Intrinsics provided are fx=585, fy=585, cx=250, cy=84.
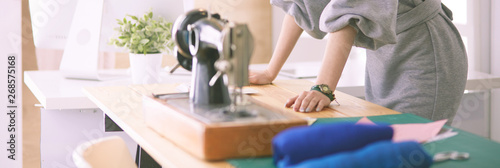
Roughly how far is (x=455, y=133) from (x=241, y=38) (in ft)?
1.47

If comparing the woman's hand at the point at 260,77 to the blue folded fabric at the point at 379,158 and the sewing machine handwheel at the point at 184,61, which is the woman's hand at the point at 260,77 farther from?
the blue folded fabric at the point at 379,158

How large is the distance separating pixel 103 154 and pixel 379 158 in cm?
70

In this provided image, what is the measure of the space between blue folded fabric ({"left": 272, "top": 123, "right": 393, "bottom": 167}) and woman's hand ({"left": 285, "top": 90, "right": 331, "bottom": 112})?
0.45 metres

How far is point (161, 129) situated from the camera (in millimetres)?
1131

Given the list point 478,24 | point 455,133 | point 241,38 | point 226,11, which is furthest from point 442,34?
point 226,11

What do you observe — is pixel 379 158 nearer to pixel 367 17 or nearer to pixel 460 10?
pixel 367 17

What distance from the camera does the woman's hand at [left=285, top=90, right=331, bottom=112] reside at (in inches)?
53.0

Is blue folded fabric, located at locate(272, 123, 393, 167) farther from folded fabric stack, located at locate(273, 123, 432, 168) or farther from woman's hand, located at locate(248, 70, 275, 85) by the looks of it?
woman's hand, located at locate(248, 70, 275, 85)

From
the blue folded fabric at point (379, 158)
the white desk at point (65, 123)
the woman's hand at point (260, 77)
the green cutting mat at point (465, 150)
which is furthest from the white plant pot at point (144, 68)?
the blue folded fabric at point (379, 158)

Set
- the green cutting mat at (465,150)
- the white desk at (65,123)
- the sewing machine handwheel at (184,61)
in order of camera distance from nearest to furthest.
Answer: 1. the green cutting mat at (465,150)
2. the sewing machine handwheel at (184,61)
3. the white desk at (65,123)

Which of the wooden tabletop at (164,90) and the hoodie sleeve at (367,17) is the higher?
the hoodie sleeve at (367,17)

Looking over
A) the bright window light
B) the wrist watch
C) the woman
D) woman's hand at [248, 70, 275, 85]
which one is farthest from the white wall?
the wrist watch

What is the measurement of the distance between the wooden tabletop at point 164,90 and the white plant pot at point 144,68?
372mm

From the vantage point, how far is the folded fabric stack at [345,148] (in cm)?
80
